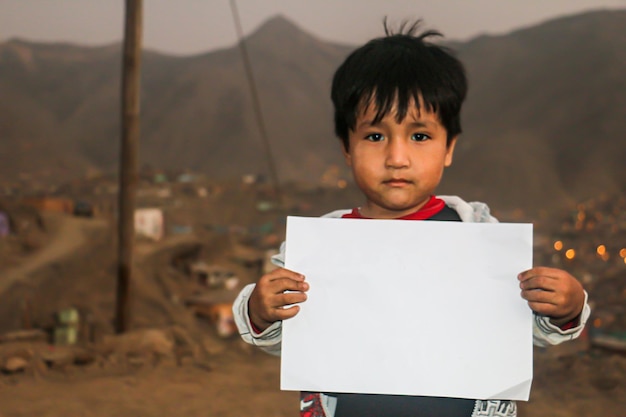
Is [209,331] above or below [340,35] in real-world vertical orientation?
below

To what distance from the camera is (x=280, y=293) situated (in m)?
0.89

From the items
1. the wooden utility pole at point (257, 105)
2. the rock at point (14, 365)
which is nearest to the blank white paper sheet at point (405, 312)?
the rock at point (14, 365)

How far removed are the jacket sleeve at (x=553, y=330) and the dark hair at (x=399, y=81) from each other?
1.01 feet

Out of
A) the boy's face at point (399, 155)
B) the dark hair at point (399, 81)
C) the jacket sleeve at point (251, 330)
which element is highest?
the dark hair at point (399, 81)

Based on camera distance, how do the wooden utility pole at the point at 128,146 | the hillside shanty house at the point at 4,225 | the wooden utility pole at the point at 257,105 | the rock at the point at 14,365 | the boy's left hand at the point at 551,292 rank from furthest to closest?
1. the wooden utility pole at the point at 257,105
2. the hillside shanty house at the point at 4,225
3. the wooden utility pole at the point at 128,146
4. the rock at the point at 14,365
5. the boy's left hand at the point at 551,292

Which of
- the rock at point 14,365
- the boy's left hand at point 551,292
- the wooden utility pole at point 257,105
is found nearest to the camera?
the boy's left hand at point 551,292

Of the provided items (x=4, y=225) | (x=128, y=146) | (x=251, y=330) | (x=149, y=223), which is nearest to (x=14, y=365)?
(x=128, y=146)

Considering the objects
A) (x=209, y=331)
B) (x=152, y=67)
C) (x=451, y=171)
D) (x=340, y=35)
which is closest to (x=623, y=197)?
(x=451, y=171)

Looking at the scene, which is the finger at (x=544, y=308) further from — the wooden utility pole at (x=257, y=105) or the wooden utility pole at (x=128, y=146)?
the wooden utility pole at (x=257, y=105)

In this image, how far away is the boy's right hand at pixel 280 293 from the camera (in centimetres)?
88

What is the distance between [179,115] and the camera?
657 cm

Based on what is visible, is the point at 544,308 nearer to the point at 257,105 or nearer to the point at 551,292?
the point at 551,292

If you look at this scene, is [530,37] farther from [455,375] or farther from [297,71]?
[455,375]

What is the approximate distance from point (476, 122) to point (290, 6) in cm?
229
